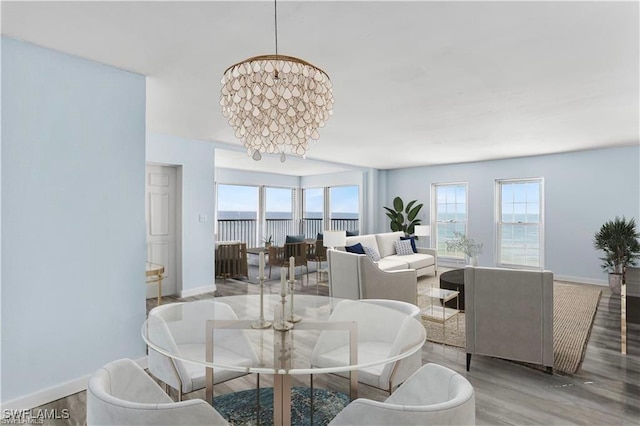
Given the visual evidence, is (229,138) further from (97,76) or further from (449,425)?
(449,425)

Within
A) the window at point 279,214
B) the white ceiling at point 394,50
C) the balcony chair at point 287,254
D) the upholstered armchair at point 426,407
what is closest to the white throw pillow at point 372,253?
the balcony chair at point 287,254

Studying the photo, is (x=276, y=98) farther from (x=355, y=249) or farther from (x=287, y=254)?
(x=287, y=254)

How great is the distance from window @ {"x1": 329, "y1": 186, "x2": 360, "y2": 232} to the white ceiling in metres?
5.52

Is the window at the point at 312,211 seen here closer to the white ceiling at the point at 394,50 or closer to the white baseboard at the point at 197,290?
the white baseboard at the point at 197,290

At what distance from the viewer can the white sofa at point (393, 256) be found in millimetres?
5719

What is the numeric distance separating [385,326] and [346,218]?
777 centimetres

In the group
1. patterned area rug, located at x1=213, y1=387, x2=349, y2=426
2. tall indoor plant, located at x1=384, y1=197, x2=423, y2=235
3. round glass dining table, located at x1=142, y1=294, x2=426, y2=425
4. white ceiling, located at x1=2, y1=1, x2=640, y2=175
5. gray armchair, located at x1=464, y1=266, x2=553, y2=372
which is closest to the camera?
round glass dining table, located at x1=142, y1=294, x2=426, y2=425

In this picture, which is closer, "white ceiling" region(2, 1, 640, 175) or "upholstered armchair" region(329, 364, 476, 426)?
"upholstered armchair" region(329, 364, 476, 426)

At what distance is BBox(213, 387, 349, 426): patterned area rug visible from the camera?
7.06 ft

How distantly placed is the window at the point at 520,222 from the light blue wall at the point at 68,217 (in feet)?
22.4


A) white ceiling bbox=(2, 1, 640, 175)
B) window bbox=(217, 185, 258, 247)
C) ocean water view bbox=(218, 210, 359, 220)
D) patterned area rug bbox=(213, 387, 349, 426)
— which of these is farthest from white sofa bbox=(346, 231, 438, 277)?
window bbox=(217, 185, 258, 247)

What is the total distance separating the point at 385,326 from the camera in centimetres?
219

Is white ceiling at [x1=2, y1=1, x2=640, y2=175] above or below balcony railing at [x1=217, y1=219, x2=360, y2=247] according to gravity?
above

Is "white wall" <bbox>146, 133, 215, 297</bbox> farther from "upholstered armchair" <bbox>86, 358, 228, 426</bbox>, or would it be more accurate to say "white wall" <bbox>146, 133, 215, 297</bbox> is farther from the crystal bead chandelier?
"upholstered armchair" <bbox>86, 358, 228, 426</bbox>
